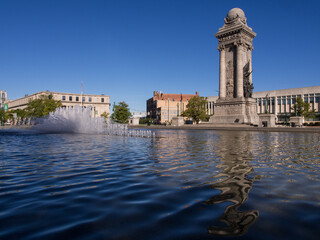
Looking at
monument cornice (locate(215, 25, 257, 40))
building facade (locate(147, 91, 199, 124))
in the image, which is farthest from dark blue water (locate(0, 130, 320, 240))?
building facade (locate(147, 91, 199, 124))

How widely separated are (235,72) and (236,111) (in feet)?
20.5

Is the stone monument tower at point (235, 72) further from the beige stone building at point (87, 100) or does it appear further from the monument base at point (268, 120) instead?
the beige stone building at point (87, 100)

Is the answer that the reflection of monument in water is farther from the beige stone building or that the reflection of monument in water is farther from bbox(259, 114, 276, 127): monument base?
the beige stone building

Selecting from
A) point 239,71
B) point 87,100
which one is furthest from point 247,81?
point 87,100

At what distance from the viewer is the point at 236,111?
117 feet

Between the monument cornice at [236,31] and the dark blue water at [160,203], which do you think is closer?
the dark blue water at [160,203]

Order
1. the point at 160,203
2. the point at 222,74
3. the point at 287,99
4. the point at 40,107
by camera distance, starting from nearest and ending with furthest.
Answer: the point at 160,203, the point at 222,74, the point at 40,107, the point at 287,99

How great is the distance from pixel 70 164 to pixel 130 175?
6.98 feet

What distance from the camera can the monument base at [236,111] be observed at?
34.8 m

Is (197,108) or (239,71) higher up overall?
(239,71)

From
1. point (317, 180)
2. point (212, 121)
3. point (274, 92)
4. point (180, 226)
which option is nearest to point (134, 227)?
point (180, 226)

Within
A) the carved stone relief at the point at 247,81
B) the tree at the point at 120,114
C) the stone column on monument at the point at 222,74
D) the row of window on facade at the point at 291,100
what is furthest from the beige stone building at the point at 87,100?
the carved stone relief at the point at 247,81

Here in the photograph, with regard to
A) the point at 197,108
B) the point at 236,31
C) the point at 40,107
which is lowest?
the point at 197,108

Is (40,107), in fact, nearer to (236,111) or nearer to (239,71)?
(236,111)
